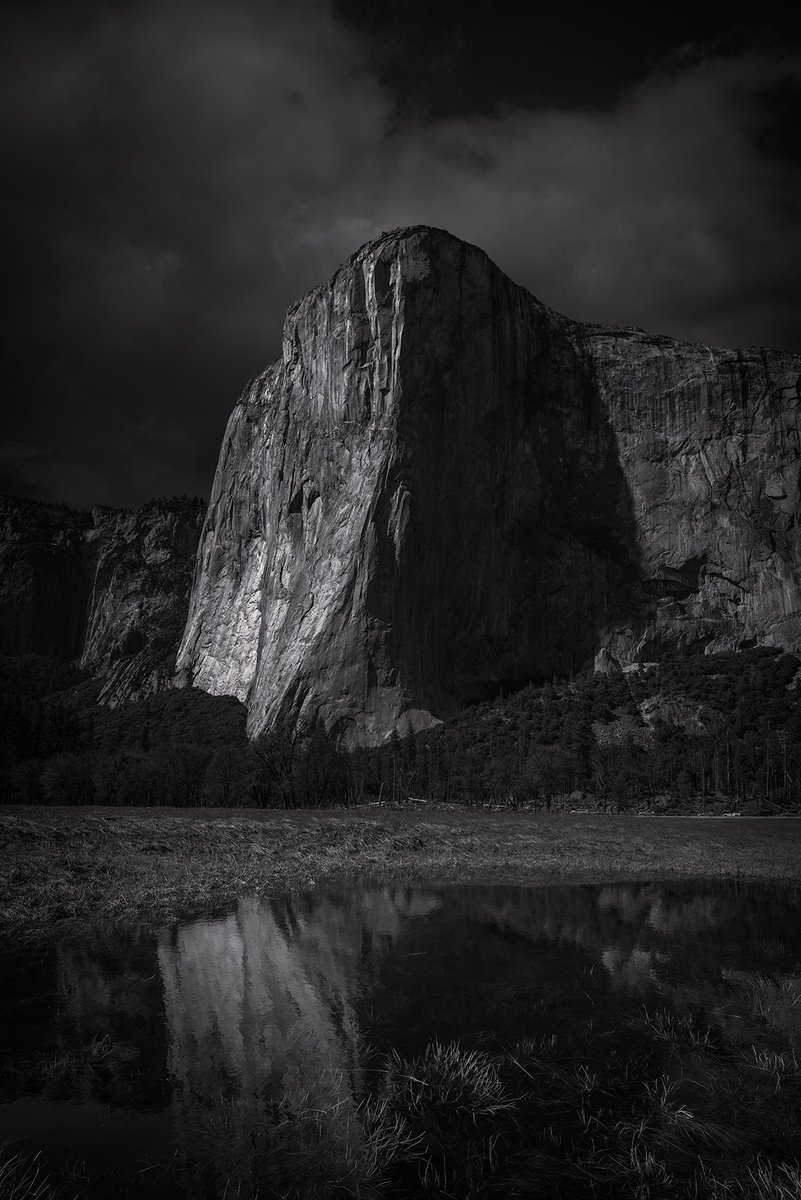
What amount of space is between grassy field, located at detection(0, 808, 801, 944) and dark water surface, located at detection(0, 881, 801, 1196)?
8.78 ft

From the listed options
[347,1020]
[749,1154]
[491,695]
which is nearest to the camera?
[749,1154]

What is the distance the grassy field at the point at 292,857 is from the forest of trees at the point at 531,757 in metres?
34.0

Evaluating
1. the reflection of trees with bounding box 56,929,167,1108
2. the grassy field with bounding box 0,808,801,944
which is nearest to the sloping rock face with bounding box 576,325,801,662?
the grassy field with bounding box 0,808,801,944

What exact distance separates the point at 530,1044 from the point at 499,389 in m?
134

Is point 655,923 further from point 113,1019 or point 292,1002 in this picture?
point 113,1019

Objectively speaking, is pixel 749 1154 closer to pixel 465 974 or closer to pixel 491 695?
pixel 465 974

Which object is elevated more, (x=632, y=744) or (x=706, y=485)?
(x=706, y=485)

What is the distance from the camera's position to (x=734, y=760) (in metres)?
85.3

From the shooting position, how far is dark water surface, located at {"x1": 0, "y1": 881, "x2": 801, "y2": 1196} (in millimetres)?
7441

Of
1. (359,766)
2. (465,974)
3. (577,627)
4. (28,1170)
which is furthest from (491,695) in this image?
(28,1170)

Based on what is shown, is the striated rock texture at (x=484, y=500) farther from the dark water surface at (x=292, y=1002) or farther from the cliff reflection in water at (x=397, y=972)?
the dark water surface at (x=292, y=1002)

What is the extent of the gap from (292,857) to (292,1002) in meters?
19.5

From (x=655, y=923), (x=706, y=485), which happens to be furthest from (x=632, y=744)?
(x=655, y=923)

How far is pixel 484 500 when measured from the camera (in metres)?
130
